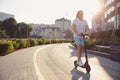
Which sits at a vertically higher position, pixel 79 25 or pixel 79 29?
pixel 79 25

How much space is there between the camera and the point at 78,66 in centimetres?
1040

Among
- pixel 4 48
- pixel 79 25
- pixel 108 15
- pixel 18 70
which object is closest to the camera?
pixel 79 25

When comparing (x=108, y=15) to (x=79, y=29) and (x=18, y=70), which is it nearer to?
(x=79, y=29)

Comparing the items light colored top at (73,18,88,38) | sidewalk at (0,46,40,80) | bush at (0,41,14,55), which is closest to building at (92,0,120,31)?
bush at (0,41,14,55)

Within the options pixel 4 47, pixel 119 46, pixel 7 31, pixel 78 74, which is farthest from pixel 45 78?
pixel 7 31

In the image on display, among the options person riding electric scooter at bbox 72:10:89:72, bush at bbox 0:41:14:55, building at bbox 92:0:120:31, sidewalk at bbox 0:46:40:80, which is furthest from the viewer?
building at bbox 92:0:120:31

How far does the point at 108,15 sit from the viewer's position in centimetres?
5806

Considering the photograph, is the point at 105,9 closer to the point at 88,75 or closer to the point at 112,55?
the point at 112,55

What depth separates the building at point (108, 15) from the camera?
3592 centimetres

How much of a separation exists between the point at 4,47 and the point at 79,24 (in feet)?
42.9

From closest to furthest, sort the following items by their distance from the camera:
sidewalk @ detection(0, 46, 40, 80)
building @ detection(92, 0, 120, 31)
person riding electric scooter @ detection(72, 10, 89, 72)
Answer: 1. sidewalk @ detection(0, 46, 40, 80)
2. person riding electric scooter @ detection(72, 10, 89, 72)
3. building @ detection(92, 0, 120, 31)

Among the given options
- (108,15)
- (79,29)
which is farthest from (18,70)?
(108,15)

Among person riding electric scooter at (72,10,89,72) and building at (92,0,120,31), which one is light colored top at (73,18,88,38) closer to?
person riding electric scooter at (72,10,89,72)

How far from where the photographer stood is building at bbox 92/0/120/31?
35.9 meters
